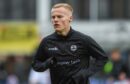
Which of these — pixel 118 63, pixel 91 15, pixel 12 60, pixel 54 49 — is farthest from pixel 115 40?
pixel 54 49

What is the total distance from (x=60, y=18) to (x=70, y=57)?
470 millimetres

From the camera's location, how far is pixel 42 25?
27891 mm

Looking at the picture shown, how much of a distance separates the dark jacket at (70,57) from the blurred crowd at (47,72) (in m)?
6.28

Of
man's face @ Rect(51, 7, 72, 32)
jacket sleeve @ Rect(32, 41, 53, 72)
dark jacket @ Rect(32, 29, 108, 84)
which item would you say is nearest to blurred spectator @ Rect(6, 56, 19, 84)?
jacket sleeve @ Rect(32, 41, 53, 72)

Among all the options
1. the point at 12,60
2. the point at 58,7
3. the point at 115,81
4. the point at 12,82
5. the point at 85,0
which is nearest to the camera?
the point at 58,7

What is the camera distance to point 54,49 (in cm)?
811

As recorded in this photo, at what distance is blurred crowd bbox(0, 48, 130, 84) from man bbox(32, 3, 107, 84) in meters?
6.28

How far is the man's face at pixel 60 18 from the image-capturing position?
25.9 ft

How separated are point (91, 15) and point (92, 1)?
1.99 ft

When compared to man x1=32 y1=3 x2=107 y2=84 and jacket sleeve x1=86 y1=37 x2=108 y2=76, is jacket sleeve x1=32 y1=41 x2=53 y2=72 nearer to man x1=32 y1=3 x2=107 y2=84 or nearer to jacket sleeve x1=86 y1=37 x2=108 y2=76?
man x1=32 y1=3 x2=107 y2=84

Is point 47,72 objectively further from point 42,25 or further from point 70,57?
point 42,25

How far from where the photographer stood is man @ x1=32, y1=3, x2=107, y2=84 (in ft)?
26.1

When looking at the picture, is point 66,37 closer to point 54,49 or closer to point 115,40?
point 54,49

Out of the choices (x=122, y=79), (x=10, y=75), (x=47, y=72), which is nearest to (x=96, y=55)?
(x=122, y=79)
